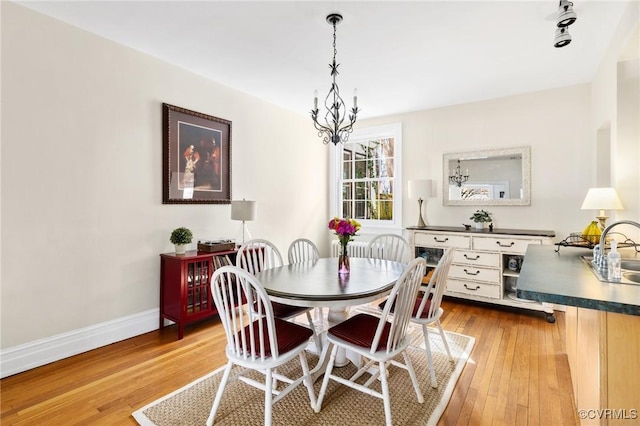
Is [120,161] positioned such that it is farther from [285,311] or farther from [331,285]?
[331,285]

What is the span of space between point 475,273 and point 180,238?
3.36 metres

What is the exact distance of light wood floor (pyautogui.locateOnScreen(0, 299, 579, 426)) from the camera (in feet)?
6.27

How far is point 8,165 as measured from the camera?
90.8 inches

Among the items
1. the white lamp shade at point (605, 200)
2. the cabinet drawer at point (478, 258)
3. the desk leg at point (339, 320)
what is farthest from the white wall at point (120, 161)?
the desk leg at point (339, 320)

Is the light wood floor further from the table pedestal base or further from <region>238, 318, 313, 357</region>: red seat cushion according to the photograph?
<region>238, 318, 313, 357</region>: red seat cushion

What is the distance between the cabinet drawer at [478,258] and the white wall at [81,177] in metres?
2.97

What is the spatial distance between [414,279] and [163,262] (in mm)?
2477

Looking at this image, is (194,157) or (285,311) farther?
(194,157)

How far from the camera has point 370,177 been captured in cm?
532

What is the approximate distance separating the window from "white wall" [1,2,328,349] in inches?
95.4

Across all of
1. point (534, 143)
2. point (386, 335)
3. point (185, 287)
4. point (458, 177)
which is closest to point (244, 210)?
point (185, 287)

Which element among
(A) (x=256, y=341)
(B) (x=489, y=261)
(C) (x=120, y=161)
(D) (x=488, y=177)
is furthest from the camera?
(D) (x=488, y=177)

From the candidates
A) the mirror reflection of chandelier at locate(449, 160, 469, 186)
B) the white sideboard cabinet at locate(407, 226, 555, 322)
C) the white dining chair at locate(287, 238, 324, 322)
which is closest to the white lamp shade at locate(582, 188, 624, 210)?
the white sideboard cabinet at locate(407, 226, 555, 322)

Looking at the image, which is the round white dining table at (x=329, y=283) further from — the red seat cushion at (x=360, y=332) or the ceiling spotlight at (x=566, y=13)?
the ceiling spotlight at (x=566, y=13)
